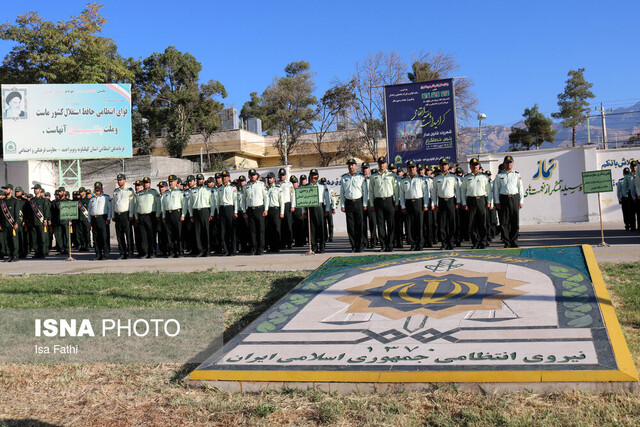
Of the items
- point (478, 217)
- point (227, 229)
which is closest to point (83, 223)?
point (227, 229)

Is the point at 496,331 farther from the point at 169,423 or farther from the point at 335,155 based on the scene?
the point at 335,155

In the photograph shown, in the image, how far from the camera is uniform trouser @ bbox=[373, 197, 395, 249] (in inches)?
440

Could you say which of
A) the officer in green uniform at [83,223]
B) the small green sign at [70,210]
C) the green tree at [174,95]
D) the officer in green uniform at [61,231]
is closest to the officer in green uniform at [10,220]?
the small green sign at [70,210]

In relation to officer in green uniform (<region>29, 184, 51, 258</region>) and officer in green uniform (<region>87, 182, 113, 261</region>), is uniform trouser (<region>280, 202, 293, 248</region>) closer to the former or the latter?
officer in green uniform (<region>87, 182, 113, 261</region>)

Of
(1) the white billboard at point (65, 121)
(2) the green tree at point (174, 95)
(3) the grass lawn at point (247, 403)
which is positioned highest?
(2) the green tree at point (174, 95)

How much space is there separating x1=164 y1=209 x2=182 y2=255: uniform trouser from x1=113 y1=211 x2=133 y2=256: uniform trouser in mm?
1038

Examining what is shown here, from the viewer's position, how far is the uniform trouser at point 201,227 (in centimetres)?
1254

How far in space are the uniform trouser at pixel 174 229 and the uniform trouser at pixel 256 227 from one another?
1819 millimetres

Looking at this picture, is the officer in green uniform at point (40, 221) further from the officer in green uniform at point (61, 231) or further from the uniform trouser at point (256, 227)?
the uniform trouser at point (256, 227)

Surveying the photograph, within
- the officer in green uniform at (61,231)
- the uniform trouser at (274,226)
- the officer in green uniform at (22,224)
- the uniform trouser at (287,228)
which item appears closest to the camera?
the uniform trouser at (274,226)

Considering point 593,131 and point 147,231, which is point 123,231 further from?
point 593,131

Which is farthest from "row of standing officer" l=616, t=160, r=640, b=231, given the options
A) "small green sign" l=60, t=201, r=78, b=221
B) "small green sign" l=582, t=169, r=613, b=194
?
"small green sign" l=60, t=201, r=78, b=221

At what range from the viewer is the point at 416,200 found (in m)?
11.2

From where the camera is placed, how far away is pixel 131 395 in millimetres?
4074
